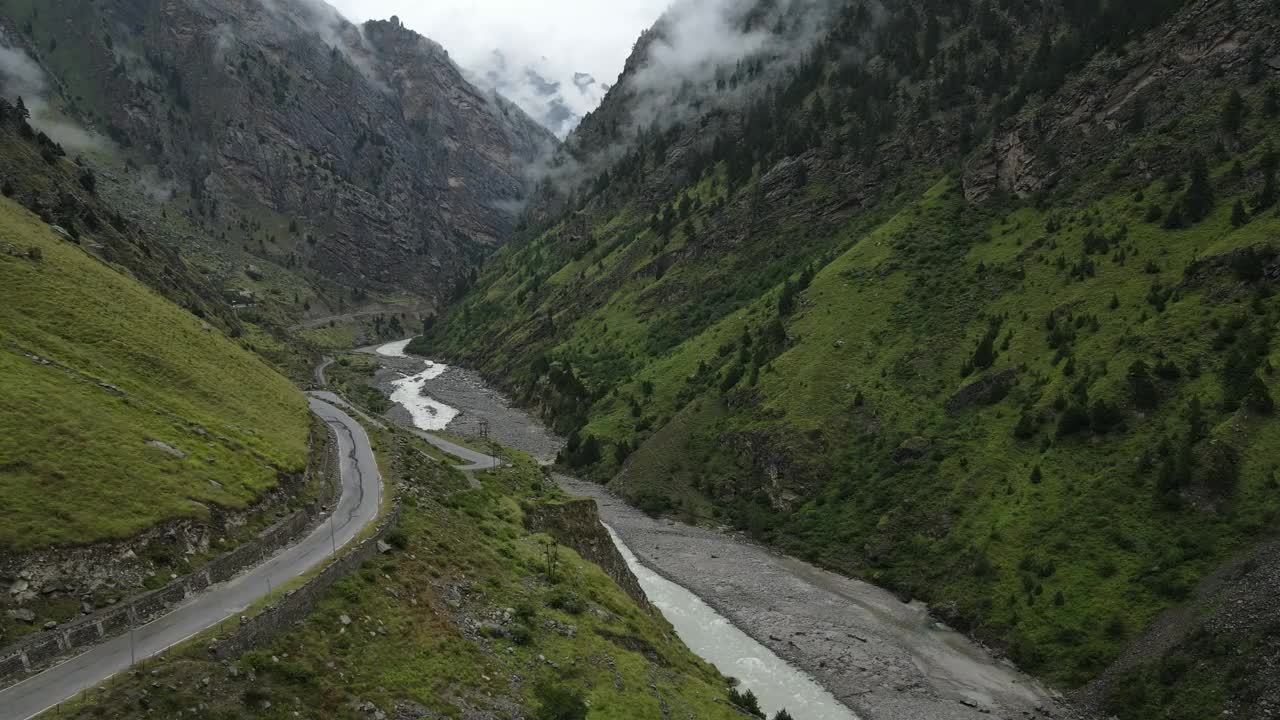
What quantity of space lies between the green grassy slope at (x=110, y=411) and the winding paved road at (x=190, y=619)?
4397 mm

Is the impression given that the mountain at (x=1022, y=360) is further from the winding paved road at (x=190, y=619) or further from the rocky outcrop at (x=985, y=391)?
the winding paved road at (x=190, y=619)

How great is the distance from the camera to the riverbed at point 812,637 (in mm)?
51969

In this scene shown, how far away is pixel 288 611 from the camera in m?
29.1

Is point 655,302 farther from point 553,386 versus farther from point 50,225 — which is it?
point 50,225

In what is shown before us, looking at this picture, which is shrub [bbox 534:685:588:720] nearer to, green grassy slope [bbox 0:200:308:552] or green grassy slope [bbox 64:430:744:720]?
green grassy slope [bbox 64:430:744:720]

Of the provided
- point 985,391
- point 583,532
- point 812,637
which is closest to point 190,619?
point 583,532

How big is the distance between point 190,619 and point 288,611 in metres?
3.43

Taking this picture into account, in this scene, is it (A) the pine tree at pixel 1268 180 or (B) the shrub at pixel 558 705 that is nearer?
(B) the shrub at pixel 558 705

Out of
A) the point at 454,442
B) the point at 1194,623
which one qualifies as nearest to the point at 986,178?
the point at 1194,623

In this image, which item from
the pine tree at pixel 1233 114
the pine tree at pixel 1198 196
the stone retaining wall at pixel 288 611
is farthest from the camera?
the pine tree at pixel 1233 114

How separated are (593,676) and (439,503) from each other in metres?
19.6

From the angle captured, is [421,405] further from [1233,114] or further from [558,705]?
[1233,114]

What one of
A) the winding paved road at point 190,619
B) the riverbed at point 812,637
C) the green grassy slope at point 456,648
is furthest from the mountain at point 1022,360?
the winding paved road at point 190,619

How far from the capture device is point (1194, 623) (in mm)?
48031
